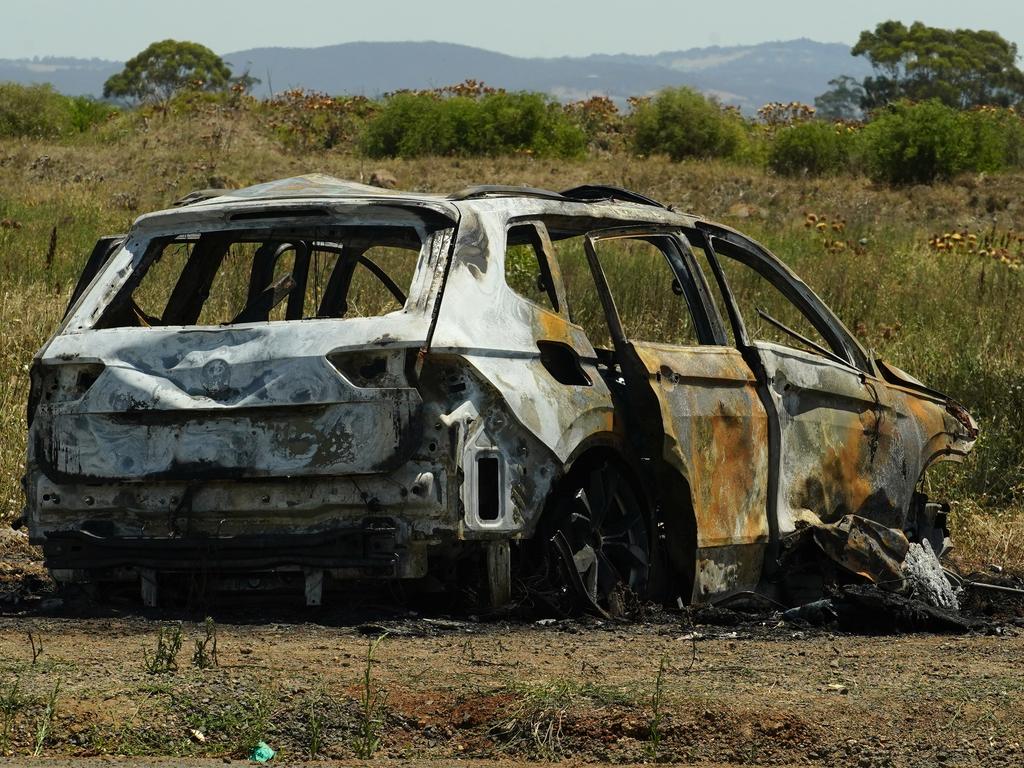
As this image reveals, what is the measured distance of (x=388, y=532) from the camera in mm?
6410

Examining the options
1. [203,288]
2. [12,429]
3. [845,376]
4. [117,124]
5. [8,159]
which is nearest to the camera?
[203,288]

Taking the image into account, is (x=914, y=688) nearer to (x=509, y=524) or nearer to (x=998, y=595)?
(x=509, y=524)

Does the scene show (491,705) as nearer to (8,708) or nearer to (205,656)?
(205,656)

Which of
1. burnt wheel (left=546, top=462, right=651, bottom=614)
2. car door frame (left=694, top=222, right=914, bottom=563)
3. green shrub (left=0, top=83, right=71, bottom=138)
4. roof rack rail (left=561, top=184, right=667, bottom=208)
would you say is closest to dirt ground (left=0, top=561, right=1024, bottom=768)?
burnt wheel (left=546, top=462, right=651, bottom=614)

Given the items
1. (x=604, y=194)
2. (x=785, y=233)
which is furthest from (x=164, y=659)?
(x=785, y=233)

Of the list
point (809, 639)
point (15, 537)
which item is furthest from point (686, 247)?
point (15, 537)

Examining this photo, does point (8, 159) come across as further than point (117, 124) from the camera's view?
No

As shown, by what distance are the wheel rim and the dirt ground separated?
77 cm

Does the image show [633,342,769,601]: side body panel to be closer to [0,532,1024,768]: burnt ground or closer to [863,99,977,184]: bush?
[0,532,1024,768]: burnt ground

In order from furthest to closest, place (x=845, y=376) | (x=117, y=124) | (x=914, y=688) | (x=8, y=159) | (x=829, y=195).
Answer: (x=117, y=124), (x=829, y=195), (x=8, y=159), (x=845, y=376), (x=914, y=688)

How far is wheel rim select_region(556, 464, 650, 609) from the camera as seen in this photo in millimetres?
6961

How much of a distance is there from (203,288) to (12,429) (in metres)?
4.19

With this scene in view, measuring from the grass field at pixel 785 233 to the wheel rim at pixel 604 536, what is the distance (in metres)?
4.18

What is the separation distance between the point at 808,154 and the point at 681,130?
11.7 ft
